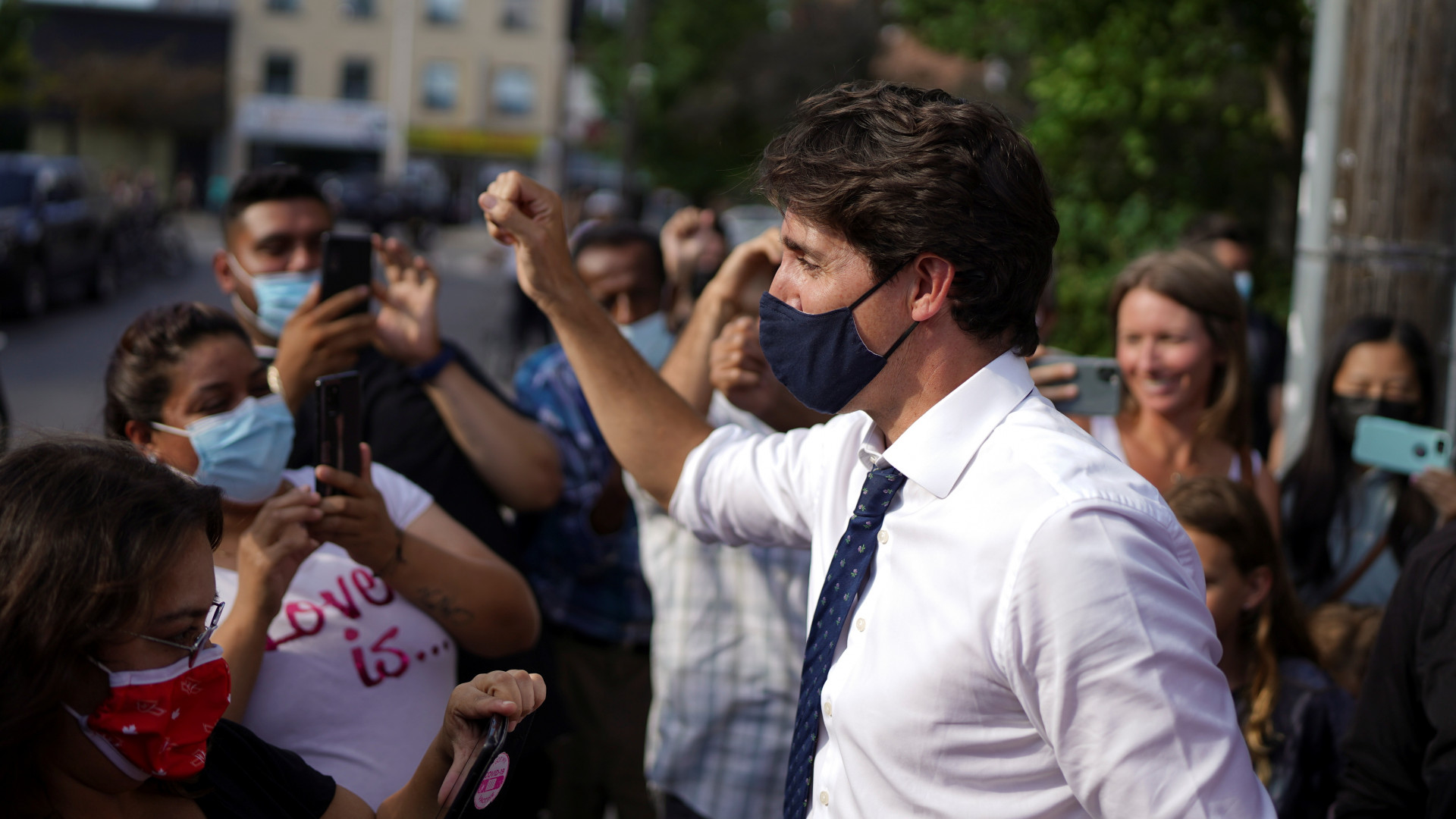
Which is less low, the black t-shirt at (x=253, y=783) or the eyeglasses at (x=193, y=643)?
the eyeglasses at (x=193, y=643)

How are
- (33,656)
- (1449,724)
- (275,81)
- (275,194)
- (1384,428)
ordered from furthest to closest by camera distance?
(275,81)
(275,194)
(1384,428)
(1449,724)
(33,656)

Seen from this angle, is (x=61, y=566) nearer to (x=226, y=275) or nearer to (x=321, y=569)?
(x=321, y=569)

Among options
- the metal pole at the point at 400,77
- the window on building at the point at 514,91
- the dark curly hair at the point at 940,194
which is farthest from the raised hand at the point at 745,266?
the window on building at the point at 514,91

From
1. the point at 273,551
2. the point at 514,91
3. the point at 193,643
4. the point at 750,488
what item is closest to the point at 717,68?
the point at 514,91

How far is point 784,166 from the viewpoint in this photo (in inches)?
77.0

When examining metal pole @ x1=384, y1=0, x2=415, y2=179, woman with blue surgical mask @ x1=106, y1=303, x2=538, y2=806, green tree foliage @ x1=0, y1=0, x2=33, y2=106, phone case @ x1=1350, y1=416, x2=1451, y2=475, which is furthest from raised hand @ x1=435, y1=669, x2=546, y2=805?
metal pole @ x1=384, y1=0, x2=415, y2=179

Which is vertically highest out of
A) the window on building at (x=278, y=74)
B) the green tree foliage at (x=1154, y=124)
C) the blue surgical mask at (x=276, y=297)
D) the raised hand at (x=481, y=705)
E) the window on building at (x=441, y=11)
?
the window on building at (x=441, y=11)

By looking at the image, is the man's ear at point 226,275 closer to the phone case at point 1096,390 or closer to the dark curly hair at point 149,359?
the dark curly hair at point 149,359

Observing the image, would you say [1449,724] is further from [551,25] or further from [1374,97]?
[551,25]

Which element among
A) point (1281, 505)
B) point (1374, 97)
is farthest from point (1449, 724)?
point (1374, 97)

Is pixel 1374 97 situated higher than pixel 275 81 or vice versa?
pixel 275 81

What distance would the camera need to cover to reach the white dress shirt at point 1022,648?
1.59m

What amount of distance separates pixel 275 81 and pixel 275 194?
154ft

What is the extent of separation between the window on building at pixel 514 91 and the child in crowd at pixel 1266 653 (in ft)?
157
